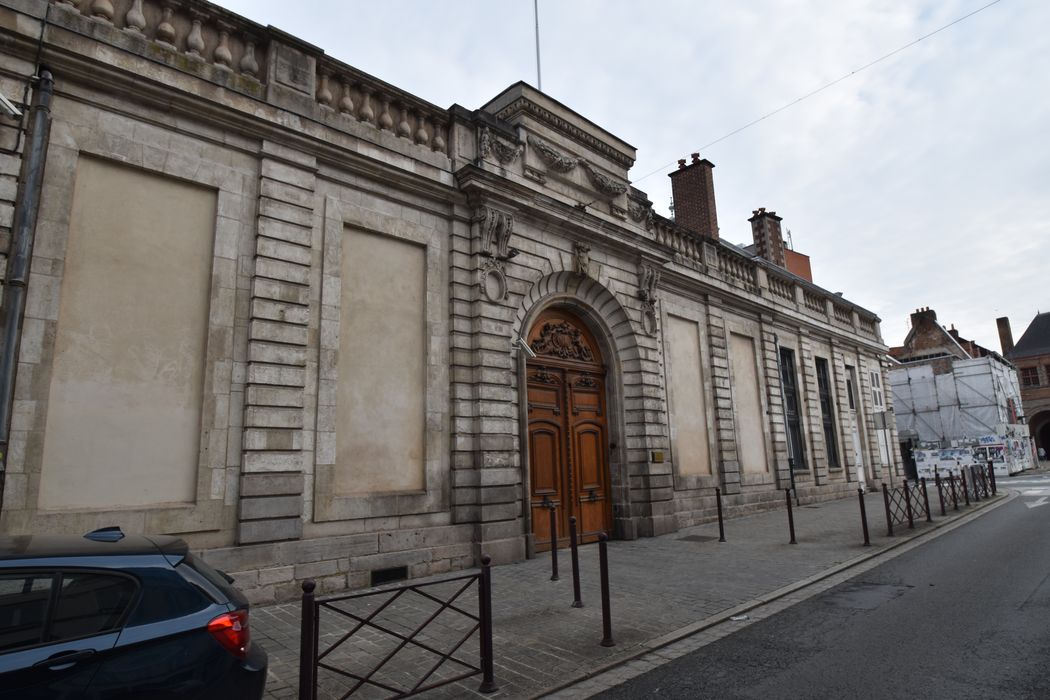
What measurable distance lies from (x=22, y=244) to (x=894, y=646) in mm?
8742

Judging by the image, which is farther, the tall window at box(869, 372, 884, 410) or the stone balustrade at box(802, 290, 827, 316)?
the tall window at box(869, 372, 884, 410)

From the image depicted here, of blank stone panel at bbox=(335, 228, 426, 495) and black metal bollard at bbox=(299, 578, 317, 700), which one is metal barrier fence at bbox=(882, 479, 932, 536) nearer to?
blank stone panel at bbox=(335, 228, 426, 495)

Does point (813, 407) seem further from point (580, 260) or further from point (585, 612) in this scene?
point (585, 612)

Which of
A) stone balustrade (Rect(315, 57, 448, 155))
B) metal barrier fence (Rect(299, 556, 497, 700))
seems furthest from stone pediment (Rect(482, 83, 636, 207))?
metal barrier fence (Rect(299, 556, 497, 700))

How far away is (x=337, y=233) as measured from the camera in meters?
8.21

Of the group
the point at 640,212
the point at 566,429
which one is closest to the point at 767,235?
the point at 640,212

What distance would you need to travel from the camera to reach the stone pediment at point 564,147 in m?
11.0

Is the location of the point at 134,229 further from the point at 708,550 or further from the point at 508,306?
the point at 708,550

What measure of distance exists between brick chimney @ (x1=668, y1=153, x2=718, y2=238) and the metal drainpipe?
15.0 meters

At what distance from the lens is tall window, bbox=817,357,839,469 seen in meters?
19.5

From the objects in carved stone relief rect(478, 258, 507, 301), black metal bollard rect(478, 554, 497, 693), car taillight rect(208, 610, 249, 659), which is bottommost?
black metal bollard rect(478, 554, 497, 693)

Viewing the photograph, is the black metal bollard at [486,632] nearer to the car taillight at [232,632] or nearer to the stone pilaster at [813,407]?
the car taillight at [232,632]

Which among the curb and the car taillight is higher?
the car taillight

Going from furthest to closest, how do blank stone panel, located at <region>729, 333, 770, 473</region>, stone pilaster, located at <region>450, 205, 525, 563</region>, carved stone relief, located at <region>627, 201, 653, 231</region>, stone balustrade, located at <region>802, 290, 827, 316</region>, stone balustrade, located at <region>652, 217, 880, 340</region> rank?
stone balustrade, located at <region>802, 290, 827, 316</region>, blank stone panel, located at <region>729, 333, 770, 473</region>, stone balustrade, located at <region>652, 217, 880, 340</region>, carved stone relief, located at <region>627, 201, 653, 231</region>, stone pilaster, located at <region>450, 205, 525, 563</region>
